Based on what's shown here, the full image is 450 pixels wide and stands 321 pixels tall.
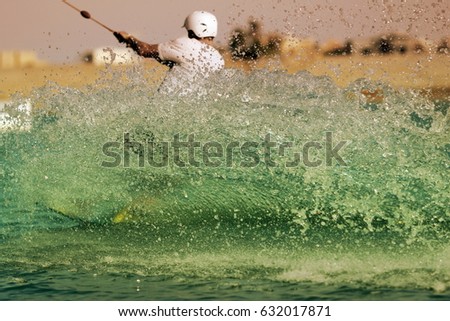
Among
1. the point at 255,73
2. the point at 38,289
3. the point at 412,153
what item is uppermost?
the point at 255,73

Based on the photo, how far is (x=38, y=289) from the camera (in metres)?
6.44

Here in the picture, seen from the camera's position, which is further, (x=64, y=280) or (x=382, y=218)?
(x=382, y=218)

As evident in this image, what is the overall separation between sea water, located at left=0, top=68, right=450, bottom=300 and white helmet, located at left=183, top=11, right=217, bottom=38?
0.39 metres

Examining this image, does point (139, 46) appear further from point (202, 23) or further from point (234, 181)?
point (234, 181)

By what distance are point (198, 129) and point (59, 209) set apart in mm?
1390

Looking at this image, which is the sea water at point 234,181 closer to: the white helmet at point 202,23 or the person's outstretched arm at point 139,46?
the person's outstretched arm at point 139,46

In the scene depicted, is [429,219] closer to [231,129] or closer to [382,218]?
[382,218]

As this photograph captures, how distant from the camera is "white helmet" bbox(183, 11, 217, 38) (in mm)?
7742

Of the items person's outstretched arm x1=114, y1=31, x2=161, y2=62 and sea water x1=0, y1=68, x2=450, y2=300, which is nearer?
sea water x1=0, y1=68, x2=450, y2=300

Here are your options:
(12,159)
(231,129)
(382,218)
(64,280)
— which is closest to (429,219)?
(382,218)

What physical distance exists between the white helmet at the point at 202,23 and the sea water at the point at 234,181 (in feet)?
1.28

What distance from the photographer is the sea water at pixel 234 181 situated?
6.86 m

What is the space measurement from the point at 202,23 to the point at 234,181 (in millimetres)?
1166

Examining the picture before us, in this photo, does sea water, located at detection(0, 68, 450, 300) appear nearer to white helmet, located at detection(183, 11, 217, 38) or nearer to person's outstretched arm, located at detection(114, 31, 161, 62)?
person's outstretched arm, located at detection(114, 31, 161, 62)
